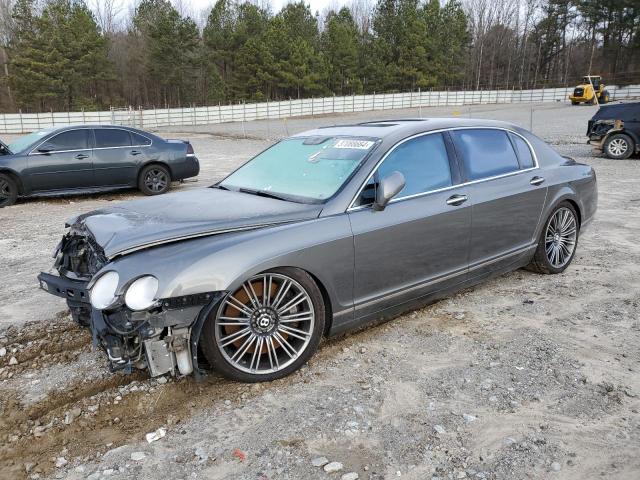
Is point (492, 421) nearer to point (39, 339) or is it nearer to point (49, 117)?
point (39, 339)

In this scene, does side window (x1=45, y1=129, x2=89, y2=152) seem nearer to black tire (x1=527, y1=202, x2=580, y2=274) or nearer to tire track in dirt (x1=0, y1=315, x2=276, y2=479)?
tire track in dirt (x1=0, y1=315, x2=276, y2=479)

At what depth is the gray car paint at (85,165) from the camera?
954 centimetres

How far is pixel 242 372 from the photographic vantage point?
127 inches

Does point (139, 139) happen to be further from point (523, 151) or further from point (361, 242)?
point (361, 242)

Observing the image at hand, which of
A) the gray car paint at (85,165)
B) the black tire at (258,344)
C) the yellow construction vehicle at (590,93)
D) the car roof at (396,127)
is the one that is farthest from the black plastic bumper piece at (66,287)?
the yellow construction vehicle at (590,93)

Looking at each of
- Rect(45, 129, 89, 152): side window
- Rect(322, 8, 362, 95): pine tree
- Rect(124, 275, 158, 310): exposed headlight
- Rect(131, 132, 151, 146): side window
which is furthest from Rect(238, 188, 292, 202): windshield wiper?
Rect(322, 8, 362, 95): pine tree

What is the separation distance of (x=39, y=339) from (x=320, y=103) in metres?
46.2

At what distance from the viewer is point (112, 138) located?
10320 millimetres

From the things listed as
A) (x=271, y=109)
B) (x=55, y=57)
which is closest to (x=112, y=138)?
(x=271, y=109)

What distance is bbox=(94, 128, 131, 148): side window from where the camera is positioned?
1015 cm

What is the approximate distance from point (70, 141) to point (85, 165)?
506 mm

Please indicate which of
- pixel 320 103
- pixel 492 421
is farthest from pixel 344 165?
pixel 320 103

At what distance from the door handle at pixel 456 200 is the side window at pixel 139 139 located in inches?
319

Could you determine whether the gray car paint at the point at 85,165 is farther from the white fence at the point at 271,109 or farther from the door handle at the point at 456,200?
the white fence at the point at 271,109
